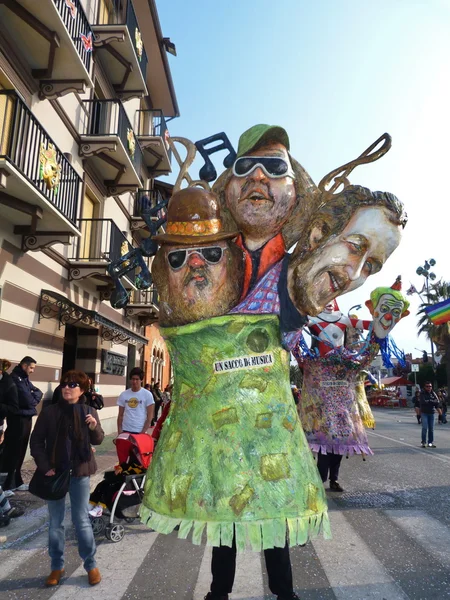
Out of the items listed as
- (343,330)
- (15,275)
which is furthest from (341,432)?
(15,275)

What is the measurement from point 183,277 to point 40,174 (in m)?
6.71

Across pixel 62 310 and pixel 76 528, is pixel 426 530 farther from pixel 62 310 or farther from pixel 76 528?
pixel 62 310

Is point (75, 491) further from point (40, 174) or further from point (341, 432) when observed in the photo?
point (40, 174)

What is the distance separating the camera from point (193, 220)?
2033 mm

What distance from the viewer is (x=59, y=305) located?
31.3ft

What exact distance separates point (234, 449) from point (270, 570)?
2.05ft

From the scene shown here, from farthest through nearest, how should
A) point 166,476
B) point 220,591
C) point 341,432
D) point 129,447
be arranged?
point 341,432, point 129,447, point 220,591, point 166,476

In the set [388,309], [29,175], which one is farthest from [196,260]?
[29,175]

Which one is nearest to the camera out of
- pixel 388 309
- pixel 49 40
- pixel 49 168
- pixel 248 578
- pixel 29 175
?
pixel 248 578

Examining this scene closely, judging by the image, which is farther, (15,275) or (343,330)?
(15,275)

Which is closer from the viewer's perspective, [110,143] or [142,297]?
[110,143]

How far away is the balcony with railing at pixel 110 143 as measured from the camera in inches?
427

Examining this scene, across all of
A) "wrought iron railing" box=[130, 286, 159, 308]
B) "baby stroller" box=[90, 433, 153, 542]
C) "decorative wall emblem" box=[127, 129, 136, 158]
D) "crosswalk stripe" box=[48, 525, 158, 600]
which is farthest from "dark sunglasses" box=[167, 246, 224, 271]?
"wrought iron railing" box=[130, 286, 159, 308]

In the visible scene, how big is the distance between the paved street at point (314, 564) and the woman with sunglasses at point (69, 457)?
0.57ft
